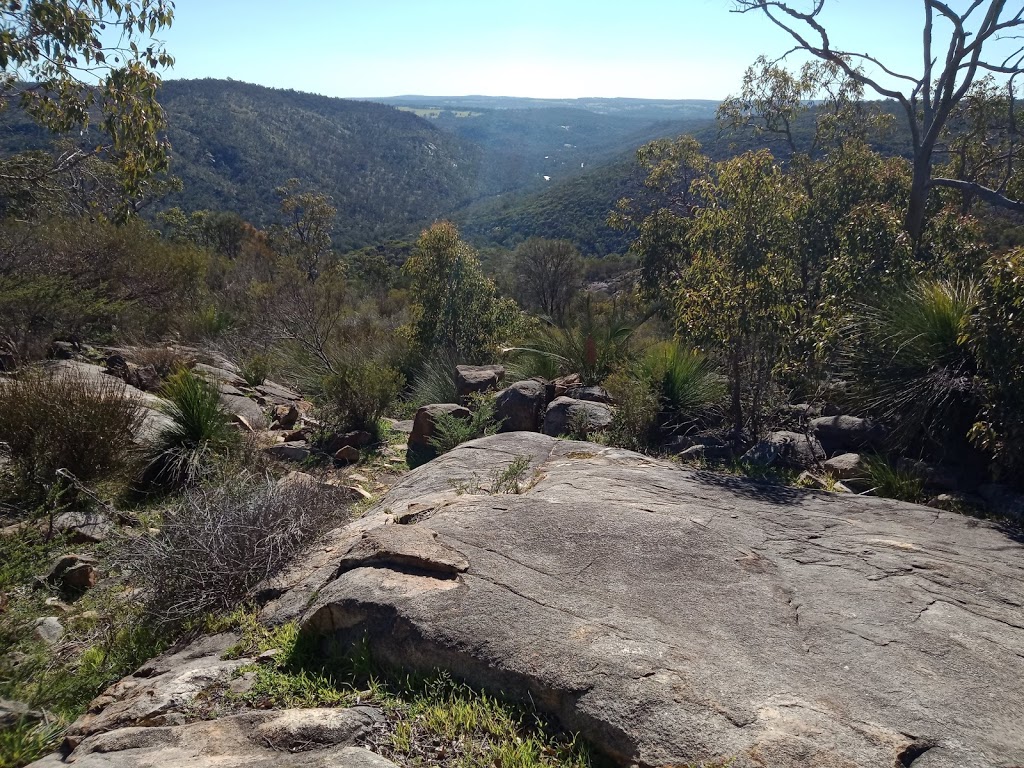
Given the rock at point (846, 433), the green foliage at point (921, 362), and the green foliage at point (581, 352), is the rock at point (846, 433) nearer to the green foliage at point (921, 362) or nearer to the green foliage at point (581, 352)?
the green foliage at point (921, 362)

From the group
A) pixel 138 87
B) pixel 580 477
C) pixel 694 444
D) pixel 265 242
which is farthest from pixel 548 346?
pixel 265 242

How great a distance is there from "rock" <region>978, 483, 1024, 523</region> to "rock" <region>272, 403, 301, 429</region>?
7.79 m

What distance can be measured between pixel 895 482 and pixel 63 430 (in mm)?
7011

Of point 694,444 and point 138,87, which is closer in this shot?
point 138,87

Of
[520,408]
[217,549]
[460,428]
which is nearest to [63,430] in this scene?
[217,549]

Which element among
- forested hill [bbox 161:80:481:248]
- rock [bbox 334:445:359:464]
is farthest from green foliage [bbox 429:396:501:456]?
forested hill [bbox 161:80:481:248]

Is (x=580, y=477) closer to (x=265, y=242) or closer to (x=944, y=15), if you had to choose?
(x=944, y=15)

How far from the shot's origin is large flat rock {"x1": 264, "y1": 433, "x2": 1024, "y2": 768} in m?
2.57

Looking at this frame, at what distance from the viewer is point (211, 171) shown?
52844 mm

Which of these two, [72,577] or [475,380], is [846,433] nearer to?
[475,380]

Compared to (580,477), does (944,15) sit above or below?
above

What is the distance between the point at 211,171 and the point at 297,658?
56559mm

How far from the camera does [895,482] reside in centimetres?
572

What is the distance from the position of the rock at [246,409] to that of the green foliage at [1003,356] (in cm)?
739
